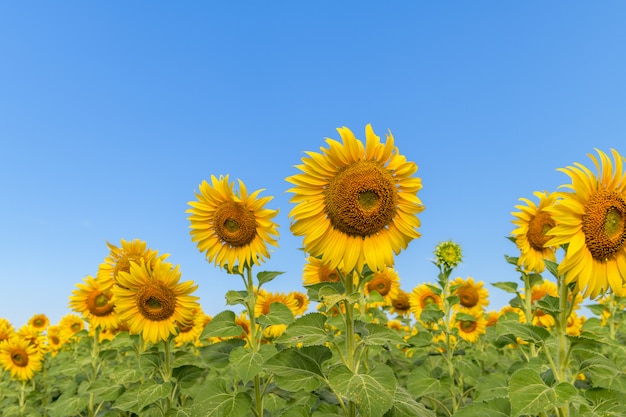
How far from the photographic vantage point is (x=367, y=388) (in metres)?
3.02

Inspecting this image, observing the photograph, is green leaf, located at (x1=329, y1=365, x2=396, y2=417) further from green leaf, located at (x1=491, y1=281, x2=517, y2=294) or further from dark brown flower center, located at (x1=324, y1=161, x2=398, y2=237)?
green leaf, located at (x1=491, y1=281, x2=517, y2=294)

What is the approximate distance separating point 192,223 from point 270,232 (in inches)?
36.1

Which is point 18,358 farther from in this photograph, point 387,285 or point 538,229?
point 538,229

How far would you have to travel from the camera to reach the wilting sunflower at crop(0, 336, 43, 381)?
970 centimetres

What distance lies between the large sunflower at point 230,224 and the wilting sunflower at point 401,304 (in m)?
4.94

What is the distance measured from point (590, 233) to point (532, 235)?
258cm

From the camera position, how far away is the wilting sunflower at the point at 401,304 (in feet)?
31.0

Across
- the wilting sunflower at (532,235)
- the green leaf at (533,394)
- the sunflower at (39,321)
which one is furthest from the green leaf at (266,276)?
the sunflower at (39,321)

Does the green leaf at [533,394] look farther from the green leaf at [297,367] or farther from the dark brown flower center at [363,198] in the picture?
the dark brown flower center at [363,198]

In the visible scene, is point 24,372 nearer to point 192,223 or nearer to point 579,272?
point 192,223

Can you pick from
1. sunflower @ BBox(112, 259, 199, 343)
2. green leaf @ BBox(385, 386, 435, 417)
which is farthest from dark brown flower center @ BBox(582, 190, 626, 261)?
sunflower @ BBox(112, 259, 199, 343)

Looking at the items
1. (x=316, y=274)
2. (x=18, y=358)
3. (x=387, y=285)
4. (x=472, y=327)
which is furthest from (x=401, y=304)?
(x=18, y=358)

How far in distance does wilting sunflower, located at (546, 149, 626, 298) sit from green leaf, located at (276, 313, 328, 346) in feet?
5.84

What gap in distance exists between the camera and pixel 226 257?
5.08 meters
